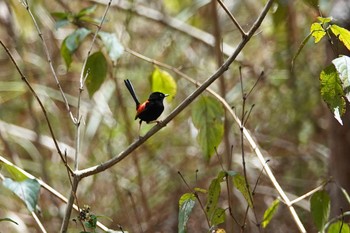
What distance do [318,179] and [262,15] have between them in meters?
1.93

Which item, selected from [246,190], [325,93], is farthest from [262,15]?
[246,190]

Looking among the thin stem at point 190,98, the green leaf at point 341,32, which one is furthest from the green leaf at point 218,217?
the green leaf at point 341,32

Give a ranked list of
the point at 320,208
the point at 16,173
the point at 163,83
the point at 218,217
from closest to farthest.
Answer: the point at 16,173 → the point at 218,217 → the point at 320,208 → the point at 163,83

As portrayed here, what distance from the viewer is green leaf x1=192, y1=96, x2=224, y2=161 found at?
158 cm

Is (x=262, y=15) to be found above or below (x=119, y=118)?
below

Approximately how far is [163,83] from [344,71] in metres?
0.74

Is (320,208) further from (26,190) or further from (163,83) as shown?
(26,190)

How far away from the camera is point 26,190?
1147 millimetres

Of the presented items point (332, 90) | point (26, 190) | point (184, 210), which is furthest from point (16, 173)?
point (332, 90)

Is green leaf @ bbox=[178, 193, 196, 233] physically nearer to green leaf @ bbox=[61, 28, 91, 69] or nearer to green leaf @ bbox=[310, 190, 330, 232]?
green leaf @ bbox=[310, 190, 330, 232]

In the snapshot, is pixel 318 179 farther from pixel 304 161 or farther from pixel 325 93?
pixel 325 93

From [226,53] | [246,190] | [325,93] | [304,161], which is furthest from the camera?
[304,161]

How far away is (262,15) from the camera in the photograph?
1.24 meters

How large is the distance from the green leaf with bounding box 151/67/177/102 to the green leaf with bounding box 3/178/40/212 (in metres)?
0.65
